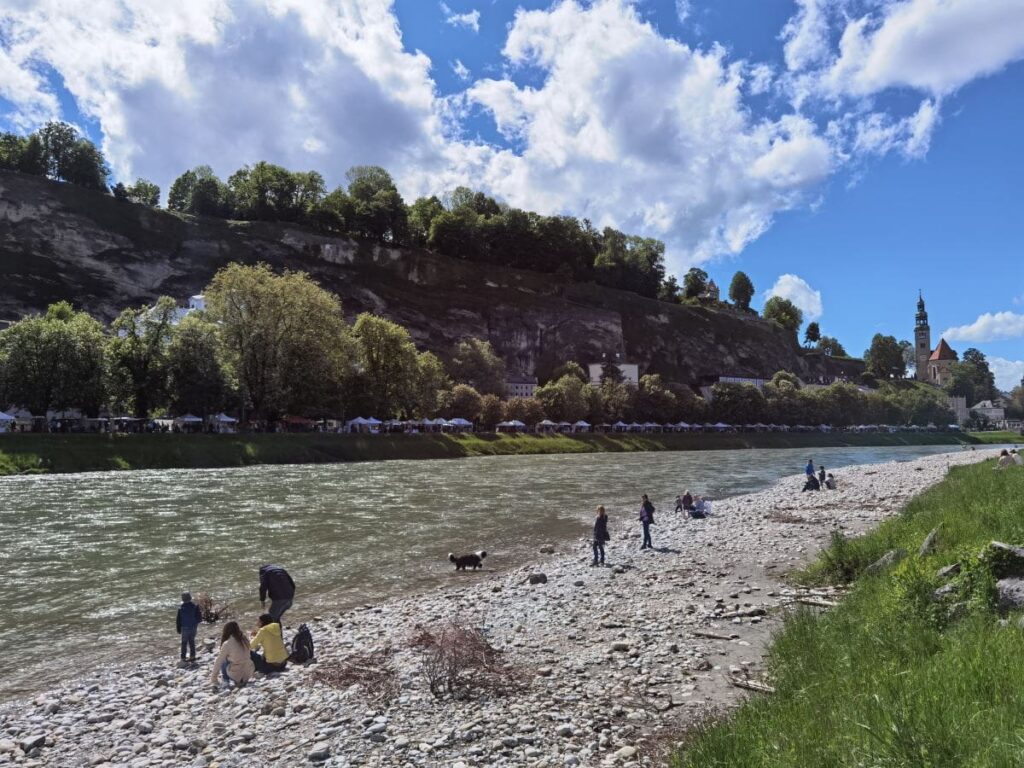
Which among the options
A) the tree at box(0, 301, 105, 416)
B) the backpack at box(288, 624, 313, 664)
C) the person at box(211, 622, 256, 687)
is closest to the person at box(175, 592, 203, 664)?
the person at box(211, 622, 256, 687)

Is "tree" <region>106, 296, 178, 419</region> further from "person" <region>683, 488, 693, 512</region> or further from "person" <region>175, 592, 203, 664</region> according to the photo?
"person" <region>175, 592, 203, 664</region>

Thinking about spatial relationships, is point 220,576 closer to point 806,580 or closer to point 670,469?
point 806,580

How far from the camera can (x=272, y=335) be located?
74625 millimetres

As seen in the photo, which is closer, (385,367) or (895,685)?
(895,685)

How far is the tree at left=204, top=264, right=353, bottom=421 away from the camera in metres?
74.0

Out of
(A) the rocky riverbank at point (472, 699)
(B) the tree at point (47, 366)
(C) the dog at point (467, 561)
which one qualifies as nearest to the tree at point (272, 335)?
(B) the tree at point (47, 366)

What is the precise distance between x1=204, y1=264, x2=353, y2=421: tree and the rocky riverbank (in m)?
63.2

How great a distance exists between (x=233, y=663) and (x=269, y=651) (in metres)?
0.71

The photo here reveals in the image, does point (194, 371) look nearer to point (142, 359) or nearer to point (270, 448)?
point (142, 359)

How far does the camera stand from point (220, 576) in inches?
788

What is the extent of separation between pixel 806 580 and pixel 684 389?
5640 inches

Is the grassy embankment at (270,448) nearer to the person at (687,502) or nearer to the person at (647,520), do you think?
the person at (687,502)

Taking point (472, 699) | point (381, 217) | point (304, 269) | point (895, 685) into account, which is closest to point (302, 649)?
point (472, 699)

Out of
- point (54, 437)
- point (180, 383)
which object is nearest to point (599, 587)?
point (54, 437)
